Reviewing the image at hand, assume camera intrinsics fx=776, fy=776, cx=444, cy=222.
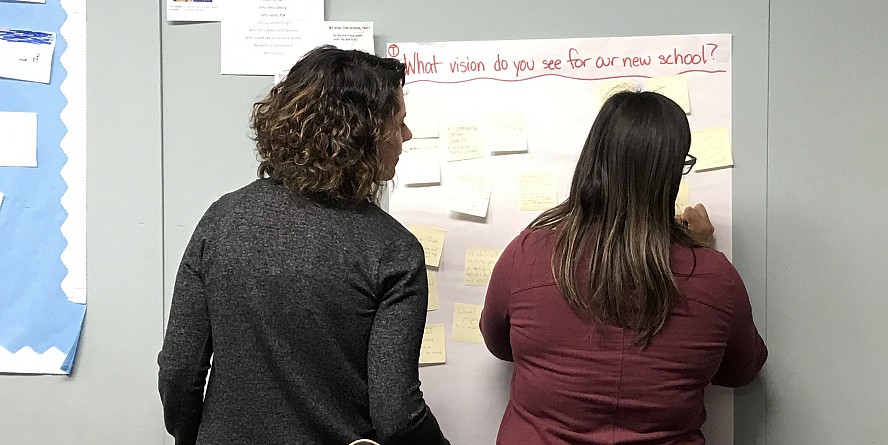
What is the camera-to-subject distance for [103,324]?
1.70 m

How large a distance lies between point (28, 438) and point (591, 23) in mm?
1523

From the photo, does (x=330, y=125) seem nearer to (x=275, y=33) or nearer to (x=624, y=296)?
(x=624, y=296)

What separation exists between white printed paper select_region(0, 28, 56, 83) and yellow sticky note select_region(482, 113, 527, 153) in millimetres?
954

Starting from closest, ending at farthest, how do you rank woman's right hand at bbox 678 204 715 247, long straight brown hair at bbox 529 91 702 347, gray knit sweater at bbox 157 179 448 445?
1. gray knit sweater at bbox 157 179 448 445
2. long straight brown hair at bbox 529 91 702 347
3. woman's right hand at bbox 678 204 715 247

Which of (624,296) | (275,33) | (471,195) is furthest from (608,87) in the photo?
(275,33)

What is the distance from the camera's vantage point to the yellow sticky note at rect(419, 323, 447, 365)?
167 cm

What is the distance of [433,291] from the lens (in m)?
1.66

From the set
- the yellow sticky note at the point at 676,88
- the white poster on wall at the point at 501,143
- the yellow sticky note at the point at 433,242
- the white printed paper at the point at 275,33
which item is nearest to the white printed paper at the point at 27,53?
the white printed paper at the point at 275,33

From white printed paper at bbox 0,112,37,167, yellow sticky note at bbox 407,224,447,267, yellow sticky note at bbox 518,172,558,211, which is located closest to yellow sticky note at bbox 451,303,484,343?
yellow sticky note at bbox 407,224,447,267

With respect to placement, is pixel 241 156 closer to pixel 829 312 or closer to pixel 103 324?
pixel 103 324

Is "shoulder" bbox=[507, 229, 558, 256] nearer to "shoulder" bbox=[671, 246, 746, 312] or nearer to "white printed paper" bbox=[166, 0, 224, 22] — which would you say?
"shoulder" bbox=[671, 246, 746, 312]

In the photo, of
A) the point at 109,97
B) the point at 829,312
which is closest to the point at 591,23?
the point at 829,312

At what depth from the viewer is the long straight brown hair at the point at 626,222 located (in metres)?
1.18

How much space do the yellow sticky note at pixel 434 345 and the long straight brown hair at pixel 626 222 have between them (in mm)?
511
